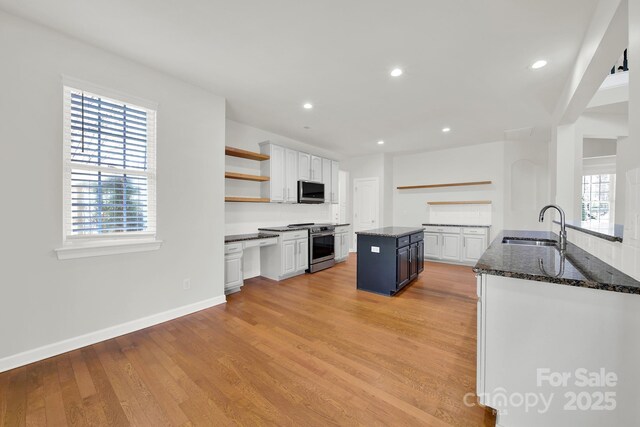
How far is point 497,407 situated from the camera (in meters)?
1.47

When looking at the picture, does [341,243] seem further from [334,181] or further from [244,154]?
[244,154]

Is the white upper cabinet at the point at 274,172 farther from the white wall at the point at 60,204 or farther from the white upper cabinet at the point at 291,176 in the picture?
the white wall at the point at 60,204

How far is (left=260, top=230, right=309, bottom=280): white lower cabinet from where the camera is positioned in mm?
4492

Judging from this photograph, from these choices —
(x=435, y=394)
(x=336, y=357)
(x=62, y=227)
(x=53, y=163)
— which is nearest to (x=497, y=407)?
(x=435, y=394)

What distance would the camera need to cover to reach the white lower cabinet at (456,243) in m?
5.53

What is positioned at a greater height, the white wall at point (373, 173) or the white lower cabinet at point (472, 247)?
the white wall at point (373, 173)

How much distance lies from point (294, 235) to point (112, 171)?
2.82m

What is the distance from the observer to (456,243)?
5.78 m

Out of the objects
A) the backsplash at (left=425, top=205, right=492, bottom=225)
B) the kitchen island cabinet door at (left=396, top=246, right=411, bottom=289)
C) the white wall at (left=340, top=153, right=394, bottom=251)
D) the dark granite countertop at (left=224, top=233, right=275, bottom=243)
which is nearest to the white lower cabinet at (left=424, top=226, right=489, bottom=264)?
the backsplash at (left=425, top=205, right=492, bottom=225)

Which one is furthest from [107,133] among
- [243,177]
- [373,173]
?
[373,173]

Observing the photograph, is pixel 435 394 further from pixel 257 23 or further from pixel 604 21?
pixel 257 23

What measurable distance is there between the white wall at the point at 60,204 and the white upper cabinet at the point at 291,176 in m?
1.90

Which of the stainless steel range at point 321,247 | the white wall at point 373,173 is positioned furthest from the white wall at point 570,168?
the white wall at point 373,173

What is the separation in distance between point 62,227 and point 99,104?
1.21 m
